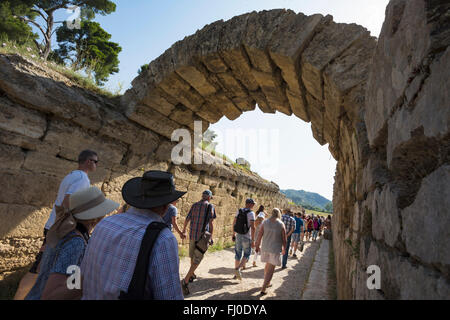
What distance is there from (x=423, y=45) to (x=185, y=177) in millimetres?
5718

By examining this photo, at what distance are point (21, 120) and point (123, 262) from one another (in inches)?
132

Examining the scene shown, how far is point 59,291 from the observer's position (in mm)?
1449

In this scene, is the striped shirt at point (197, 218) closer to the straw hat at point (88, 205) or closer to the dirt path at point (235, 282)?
the dirt path at point (235, 282)

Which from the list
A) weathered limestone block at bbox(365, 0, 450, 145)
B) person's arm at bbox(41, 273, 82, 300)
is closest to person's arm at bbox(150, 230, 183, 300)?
person's arm at bbox(41, 273, 82, 300)

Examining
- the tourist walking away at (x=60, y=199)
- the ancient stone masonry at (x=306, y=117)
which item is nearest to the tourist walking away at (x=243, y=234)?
the ancient stone masonry at (x=306, y=117)

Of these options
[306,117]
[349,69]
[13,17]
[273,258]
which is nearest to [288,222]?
[273,258]

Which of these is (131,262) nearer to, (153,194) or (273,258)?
(153,194)

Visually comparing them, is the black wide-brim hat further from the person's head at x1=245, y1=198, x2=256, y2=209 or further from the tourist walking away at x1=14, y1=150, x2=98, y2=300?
the person's head at x1=245, y1=198, x2=256, y2=209
